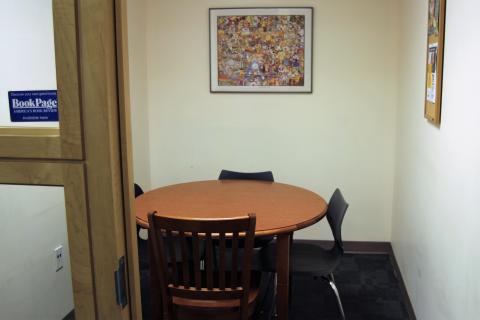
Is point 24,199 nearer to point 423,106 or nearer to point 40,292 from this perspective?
point 40,292

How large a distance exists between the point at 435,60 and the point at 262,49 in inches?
69.9

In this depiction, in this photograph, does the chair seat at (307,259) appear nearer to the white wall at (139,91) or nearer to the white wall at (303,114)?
the white wall at (303,114)

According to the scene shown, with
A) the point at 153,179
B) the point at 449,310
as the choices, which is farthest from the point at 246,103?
the point at 449,310

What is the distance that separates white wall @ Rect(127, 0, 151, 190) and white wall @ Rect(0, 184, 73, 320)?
2.58m

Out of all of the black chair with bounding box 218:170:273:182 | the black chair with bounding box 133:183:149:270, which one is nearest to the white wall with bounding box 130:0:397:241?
the black chair with bounding box 218:170:273:182

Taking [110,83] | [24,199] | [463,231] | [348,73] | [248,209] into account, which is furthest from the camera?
[348,73]

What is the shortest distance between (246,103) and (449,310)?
8.01 feet

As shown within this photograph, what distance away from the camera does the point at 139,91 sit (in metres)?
3.91

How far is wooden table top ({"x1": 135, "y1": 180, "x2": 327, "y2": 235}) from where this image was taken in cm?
248

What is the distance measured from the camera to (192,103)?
4.09 meters

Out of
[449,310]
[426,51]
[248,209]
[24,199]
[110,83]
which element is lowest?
[449,310]

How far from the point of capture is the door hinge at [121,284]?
1037 millimetres

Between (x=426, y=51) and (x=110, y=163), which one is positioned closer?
(x=110, y=163)

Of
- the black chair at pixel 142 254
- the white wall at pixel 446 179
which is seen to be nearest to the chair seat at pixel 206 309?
the black chair at pixel 142 254
